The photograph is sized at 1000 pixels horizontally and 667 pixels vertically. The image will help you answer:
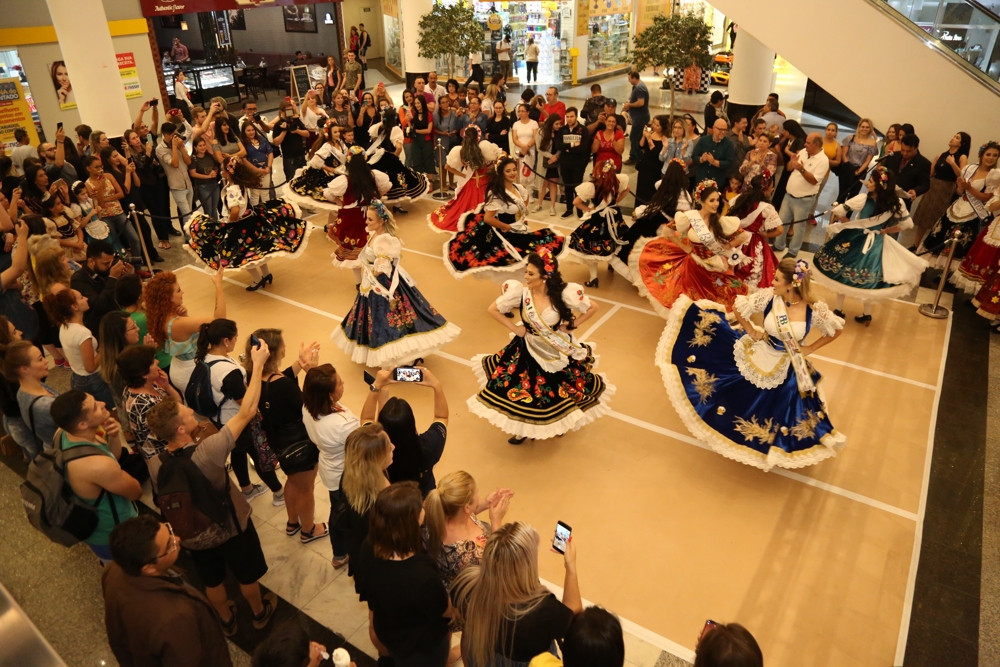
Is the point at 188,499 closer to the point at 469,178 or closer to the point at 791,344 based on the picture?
the point at 791,344

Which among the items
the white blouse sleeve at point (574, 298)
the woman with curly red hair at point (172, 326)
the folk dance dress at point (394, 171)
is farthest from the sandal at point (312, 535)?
the folk dance dress at point (394, 171)

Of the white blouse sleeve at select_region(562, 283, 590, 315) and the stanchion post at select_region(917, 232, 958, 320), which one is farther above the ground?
the white blouse sleeve at select_region(562, 283, 590, 315)

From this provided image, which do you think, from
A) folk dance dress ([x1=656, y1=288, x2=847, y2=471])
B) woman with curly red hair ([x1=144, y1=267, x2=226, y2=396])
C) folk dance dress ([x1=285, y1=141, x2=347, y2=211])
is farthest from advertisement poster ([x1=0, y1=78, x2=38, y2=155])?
folk dance dress ([x1=656, y1=288, x2=847, y2=471])

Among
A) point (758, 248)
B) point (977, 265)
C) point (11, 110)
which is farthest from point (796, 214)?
point (11, 110)

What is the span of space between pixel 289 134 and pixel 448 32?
7688mm

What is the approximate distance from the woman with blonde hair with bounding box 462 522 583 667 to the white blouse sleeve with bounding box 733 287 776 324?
2.82 metres

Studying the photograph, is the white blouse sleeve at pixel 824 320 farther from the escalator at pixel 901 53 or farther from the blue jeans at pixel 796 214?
the escalator at pixel 901 53

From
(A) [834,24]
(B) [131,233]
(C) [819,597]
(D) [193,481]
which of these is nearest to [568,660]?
(D) [193,481]

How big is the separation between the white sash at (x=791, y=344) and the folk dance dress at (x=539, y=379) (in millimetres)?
1249

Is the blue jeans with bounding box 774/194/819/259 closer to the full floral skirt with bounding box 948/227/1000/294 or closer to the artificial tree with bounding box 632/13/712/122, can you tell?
the full floral skirt with bounding box 948/227/1000/294

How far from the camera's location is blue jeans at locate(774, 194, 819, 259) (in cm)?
816

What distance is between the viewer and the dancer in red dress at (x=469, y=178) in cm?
785

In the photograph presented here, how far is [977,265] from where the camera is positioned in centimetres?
684

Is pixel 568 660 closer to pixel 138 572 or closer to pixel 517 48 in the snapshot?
pixel 138 572
